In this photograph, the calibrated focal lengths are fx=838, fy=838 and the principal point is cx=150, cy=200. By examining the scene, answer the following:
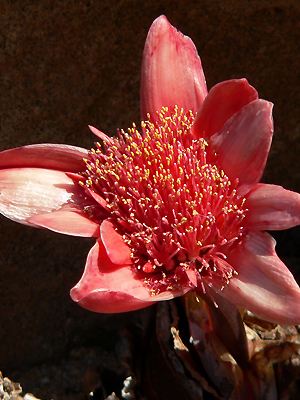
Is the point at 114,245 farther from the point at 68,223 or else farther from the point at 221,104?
the point at 221,104

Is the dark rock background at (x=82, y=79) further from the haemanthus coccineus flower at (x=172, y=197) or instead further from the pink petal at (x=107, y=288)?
the pink petal at (x=107, y=288)

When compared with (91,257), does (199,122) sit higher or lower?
higher

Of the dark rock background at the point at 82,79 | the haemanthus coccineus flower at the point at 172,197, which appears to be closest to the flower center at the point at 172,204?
the haemanthus coccineus flower at the point at 172,197

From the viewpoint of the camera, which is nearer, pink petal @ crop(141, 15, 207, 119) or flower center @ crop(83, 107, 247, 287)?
flower center @ crop(83, 107, 247, 287)

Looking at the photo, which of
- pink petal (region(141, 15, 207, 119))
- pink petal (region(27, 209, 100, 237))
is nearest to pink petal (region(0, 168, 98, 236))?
pink petal (region(27, 209, 100, 237))

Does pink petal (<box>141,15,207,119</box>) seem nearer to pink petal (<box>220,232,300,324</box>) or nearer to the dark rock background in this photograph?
the dark rock background

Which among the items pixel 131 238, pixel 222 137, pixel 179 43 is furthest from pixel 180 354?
pixel 179 43

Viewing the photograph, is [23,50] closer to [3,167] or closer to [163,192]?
[3,167]
